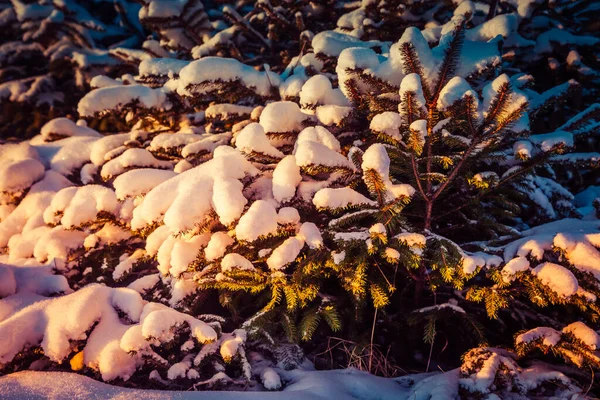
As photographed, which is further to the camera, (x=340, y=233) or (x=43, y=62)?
(x=43, y=62)

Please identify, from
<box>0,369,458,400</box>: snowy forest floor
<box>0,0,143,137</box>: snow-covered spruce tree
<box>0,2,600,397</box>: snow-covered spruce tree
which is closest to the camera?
<box>0,369,458,400</box>: snowy forest floor

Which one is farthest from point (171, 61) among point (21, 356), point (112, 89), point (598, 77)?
point (598, 77)

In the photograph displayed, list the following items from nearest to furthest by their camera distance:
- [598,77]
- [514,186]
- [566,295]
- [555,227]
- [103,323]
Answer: [566,295] < [103,323] < [555,227] < [514,186] < [598,77]

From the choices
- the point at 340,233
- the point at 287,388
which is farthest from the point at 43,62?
the point at 287,388

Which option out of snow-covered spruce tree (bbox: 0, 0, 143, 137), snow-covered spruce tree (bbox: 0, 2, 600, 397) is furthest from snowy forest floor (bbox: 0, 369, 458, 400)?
snow-covered spruce tree (bbox: 0, 0, 143, 137)

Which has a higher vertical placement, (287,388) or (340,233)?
(340,233)

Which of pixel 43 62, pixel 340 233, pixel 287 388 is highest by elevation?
pixel 43 62

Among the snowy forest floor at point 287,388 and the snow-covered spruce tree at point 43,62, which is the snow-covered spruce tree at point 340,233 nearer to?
the snowy forest floor at point 287,388

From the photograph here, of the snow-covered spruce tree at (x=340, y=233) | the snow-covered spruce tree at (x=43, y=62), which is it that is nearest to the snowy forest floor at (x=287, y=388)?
the snow-covered spruce tree at (x=340, y=233)

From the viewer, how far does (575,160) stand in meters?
2.14

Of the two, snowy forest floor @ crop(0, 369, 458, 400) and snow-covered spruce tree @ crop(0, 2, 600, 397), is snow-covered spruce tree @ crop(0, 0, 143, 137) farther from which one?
snowy forest floor @ crop(0, 369, 458, 400)

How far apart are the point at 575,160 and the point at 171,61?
3069mm

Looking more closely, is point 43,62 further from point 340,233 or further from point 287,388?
point 287,388

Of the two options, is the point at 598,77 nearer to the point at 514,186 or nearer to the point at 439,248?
the point at 514,186
